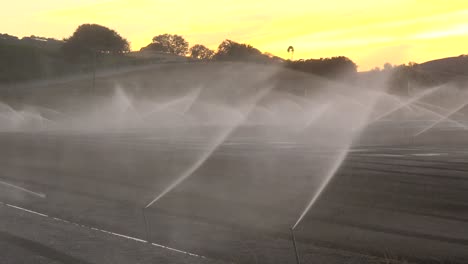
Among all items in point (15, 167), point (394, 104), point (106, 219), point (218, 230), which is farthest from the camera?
point (394, 104)

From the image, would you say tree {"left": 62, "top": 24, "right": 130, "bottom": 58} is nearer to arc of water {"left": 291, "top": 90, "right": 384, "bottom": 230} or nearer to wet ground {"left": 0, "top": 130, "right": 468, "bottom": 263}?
arc of water {"left": 291, "top": 90, "right": 384, "bottom": 230}

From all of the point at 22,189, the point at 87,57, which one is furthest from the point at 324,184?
the point at 87,57

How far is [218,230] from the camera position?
30.2 ft

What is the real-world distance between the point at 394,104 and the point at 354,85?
18.1 metres

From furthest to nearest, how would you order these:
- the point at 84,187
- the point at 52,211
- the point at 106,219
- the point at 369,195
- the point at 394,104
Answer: the point at 394,104, the point at 84,187, the point at 369,195, the point at 52,211, the point at 106,219

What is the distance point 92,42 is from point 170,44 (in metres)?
74.6

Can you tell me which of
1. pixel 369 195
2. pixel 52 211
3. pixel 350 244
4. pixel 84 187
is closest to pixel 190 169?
pixel 84 187

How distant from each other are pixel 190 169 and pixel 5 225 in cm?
904

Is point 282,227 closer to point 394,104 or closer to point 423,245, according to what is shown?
point 423,245

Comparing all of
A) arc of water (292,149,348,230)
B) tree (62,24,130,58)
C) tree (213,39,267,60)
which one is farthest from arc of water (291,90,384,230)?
tree (213,39,267,60)

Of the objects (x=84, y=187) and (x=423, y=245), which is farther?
(x=84, y=187)

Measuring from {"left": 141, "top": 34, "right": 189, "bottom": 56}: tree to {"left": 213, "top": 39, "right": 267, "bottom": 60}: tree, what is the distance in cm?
4820

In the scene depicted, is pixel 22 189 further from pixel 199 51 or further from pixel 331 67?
pixel 199 51

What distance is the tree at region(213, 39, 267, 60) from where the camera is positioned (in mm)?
142500
